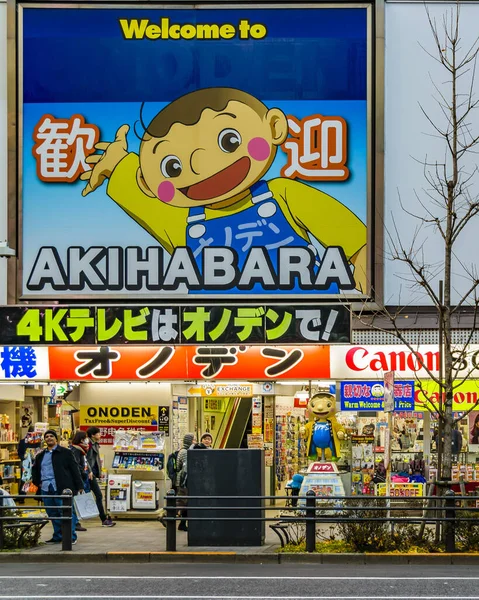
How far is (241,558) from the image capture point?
16.8m

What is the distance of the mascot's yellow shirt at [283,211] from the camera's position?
23.9 meters

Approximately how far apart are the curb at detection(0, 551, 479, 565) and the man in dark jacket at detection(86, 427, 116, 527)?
182 inches

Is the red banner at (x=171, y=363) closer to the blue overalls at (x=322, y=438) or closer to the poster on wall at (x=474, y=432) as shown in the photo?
the blue overalls at (x=322, y=438)

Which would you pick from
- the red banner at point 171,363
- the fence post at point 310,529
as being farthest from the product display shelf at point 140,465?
the fence post at point 310,529

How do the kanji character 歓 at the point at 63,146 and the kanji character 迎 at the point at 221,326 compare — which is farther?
the kanji character 歓 at the point at 63,146

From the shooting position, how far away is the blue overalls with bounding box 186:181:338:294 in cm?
2389

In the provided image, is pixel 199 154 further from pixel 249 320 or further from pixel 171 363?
pixel 171 363

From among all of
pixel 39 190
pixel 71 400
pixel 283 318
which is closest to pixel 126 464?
pixel 71 400

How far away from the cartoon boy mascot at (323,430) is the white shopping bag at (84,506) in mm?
4428

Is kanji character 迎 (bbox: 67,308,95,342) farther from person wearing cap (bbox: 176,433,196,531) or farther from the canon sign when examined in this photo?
the canon sign

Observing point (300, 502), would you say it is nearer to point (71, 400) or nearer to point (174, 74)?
point (71, 400)

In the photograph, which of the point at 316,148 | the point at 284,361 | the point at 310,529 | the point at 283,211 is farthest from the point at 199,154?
the point at 310,529

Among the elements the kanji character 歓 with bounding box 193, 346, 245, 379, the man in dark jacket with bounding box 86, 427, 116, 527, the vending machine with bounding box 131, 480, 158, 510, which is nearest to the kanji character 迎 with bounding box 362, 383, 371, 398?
the kanji character 歓 with bounding box 193, 346, 245, 379

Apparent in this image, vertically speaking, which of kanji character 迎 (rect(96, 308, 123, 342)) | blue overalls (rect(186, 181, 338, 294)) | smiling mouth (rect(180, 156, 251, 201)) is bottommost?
kanji character 迎 (rect(96, 308, 123, 342))
